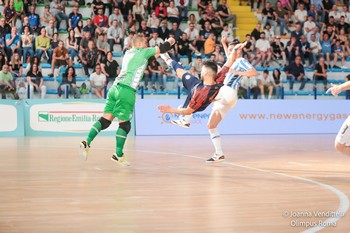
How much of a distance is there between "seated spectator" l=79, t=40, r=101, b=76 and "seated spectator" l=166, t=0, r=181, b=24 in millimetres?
4274

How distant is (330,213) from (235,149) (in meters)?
9.42

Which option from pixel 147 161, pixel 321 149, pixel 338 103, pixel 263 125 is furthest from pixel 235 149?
pixel 338 103

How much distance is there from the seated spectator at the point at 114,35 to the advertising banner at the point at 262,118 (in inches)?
161

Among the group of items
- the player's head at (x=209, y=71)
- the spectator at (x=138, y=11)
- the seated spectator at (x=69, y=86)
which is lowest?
the seated spectator at (x=69, y=86)

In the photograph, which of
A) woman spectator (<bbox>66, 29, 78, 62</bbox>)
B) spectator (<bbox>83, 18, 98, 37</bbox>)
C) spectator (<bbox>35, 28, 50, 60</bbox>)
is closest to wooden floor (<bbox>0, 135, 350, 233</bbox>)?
spectator (<bbox>35, 28, 50, 60</bbox>)

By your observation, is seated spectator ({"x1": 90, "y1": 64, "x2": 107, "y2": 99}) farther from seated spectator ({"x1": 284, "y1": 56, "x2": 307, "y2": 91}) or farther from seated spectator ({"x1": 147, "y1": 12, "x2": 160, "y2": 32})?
seated spectator ({"x1": 284, "y1": 56, "x2": 307, "y2": 91})

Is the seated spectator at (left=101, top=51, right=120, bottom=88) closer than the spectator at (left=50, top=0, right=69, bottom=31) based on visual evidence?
Yes

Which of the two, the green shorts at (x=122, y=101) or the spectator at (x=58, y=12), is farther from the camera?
the spectator at (x=58, y=12)

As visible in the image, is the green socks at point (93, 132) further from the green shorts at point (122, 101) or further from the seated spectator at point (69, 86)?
the seated spectator at point (69, 86)

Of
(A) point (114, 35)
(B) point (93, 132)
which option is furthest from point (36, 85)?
(B) point (93, 132)

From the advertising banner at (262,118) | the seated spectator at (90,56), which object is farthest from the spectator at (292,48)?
the seated spectator at (90,56)

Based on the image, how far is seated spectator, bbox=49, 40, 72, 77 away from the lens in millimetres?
23719

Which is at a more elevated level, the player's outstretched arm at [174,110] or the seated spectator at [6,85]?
the player's outstretched arm at [174,110]

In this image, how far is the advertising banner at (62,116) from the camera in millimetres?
21812
